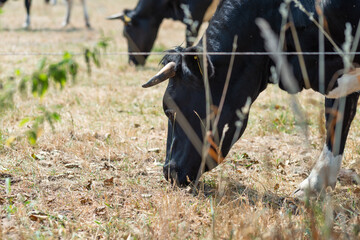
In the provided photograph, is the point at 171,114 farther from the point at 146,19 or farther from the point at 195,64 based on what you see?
the point at 146,19

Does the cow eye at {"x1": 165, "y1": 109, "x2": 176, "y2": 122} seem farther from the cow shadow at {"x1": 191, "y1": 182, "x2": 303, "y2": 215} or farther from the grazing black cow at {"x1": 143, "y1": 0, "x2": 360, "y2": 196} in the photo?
the cow shadow at {"x1": 191, "y1": 182, "x2": 303, "y2": 215}

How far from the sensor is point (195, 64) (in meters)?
3.21

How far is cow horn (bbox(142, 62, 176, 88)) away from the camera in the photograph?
319 centimetres

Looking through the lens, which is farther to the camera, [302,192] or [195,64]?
[302,192]

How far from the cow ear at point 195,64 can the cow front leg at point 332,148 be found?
1.01 metres

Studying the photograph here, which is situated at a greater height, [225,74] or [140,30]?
[225,74]

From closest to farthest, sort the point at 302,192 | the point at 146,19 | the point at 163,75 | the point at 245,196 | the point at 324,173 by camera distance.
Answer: the point at 163,75 → the point at 245,196 → the point at 302,192 → the point at 324,173 → the point at 146,19

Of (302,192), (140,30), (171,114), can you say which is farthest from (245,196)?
(140,30)

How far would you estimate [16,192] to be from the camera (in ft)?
10.9

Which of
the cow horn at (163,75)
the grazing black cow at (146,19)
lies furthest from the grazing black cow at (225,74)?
the grazing black cow at (146,19)

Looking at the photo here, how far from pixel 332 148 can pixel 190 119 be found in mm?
1160

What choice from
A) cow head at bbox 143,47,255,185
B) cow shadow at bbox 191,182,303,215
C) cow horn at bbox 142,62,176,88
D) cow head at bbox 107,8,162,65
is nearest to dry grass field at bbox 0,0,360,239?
cow shadow at bbox 191,182,303,215

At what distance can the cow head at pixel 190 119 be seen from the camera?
3.26 m

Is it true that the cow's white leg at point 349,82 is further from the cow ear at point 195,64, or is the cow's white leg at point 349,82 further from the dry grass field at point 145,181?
the cow ear at point 195,64
